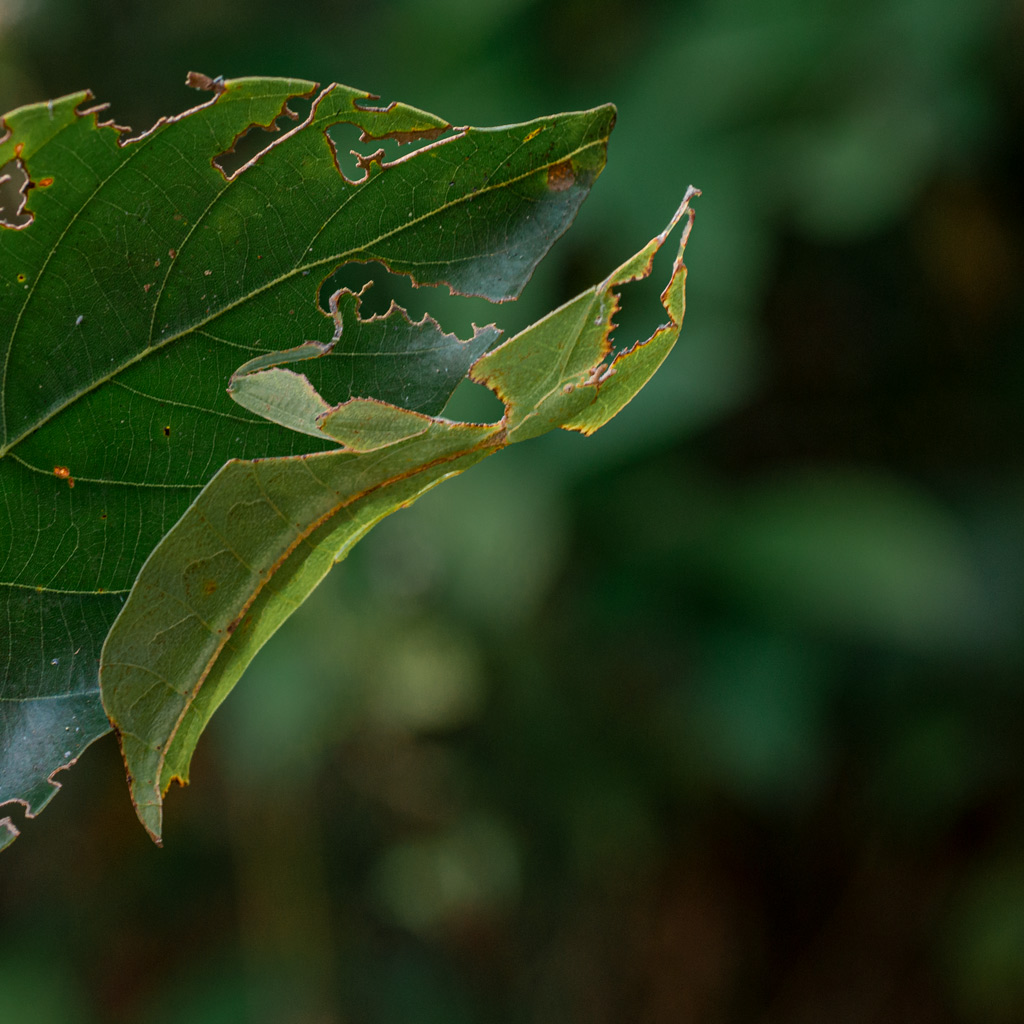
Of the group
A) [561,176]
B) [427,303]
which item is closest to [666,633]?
[427,303]

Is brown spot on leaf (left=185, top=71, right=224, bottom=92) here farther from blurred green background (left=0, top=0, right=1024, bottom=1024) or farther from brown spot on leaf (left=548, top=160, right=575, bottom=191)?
blurred green background (left=0, top=0, right=1024, bottom=1024)

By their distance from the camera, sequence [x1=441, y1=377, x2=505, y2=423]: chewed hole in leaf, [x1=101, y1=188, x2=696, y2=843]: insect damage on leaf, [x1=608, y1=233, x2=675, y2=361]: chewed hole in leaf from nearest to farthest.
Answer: [x1=101, y1=188, x2=696, y2=843]: insect damage on leaf
[x1=441, y1=377, x2=505, y2=423]: chewed hole in leaf
[x1=608, y1=233, x2=675, y2=361]: chewed hole in leaf

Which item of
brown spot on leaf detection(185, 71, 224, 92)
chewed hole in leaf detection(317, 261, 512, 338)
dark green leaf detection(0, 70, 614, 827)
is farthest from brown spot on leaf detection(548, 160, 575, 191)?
chewed hole in leaf detection(317, 261, 512, 338)

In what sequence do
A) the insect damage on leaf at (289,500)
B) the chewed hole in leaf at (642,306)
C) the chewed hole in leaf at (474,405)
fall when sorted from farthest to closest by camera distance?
the chewed hole in leaf at (642,306) < the chewed hole in leaf at (474,405) < the insect damage on leaf at (289,500)

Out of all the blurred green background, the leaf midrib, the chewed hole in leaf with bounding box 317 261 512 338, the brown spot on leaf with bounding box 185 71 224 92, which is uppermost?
the brown spot on leaf with bounding box 185 71 224 92

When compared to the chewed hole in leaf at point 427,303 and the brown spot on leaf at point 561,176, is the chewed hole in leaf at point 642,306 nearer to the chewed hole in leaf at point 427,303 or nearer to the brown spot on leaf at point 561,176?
the chewed hole in leaf at point 427,303

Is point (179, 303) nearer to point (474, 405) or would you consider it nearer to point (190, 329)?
point (190, 329)

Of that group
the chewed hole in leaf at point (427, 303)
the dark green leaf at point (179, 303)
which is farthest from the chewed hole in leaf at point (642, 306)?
the dark green leaf at point (179, 303)
